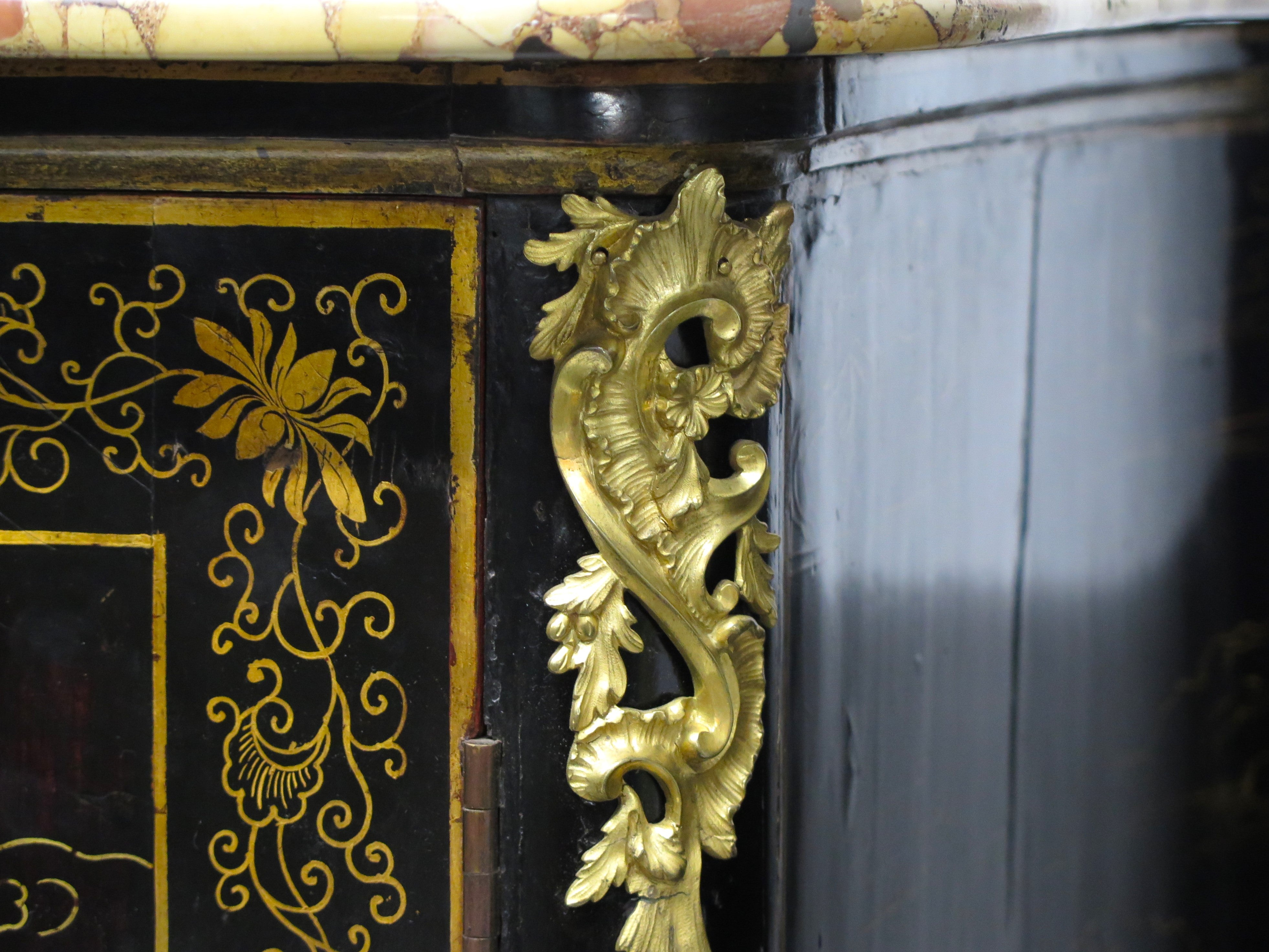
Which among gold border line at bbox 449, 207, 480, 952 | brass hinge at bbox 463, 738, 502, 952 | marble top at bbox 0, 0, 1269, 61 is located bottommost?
brass hinge at bbox 463, 738, 502, 952

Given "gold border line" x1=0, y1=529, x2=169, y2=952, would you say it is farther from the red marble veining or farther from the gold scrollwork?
the red marble veining

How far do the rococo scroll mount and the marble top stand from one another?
0.11 m

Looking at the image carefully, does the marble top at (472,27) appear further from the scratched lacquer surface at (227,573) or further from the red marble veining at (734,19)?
the scratched lacquer surface at (227,573)

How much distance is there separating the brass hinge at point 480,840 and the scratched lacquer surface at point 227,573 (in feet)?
0.05

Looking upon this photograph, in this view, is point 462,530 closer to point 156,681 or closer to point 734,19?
point 156,681

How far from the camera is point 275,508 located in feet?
2.42

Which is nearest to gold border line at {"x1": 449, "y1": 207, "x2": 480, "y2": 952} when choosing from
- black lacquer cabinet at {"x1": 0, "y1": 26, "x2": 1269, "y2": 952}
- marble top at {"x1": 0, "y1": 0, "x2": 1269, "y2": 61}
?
black lacquer cabinet at {"x1": 0, "y1": 26, "x2": 1269, "y2": 952}

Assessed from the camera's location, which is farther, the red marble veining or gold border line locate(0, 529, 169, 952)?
gold border line locate(0, 529, 169, 952)

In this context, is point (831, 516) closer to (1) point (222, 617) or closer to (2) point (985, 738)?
(2) point (985, 738)

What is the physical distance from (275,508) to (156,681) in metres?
0.13

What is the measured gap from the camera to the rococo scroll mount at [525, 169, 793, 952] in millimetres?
704

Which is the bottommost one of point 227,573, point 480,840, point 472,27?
point 480,840

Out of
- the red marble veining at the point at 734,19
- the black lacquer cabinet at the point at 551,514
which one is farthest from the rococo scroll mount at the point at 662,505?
the red marble veining at the point at 734,19

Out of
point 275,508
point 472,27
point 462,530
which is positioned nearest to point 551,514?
point 462,530
